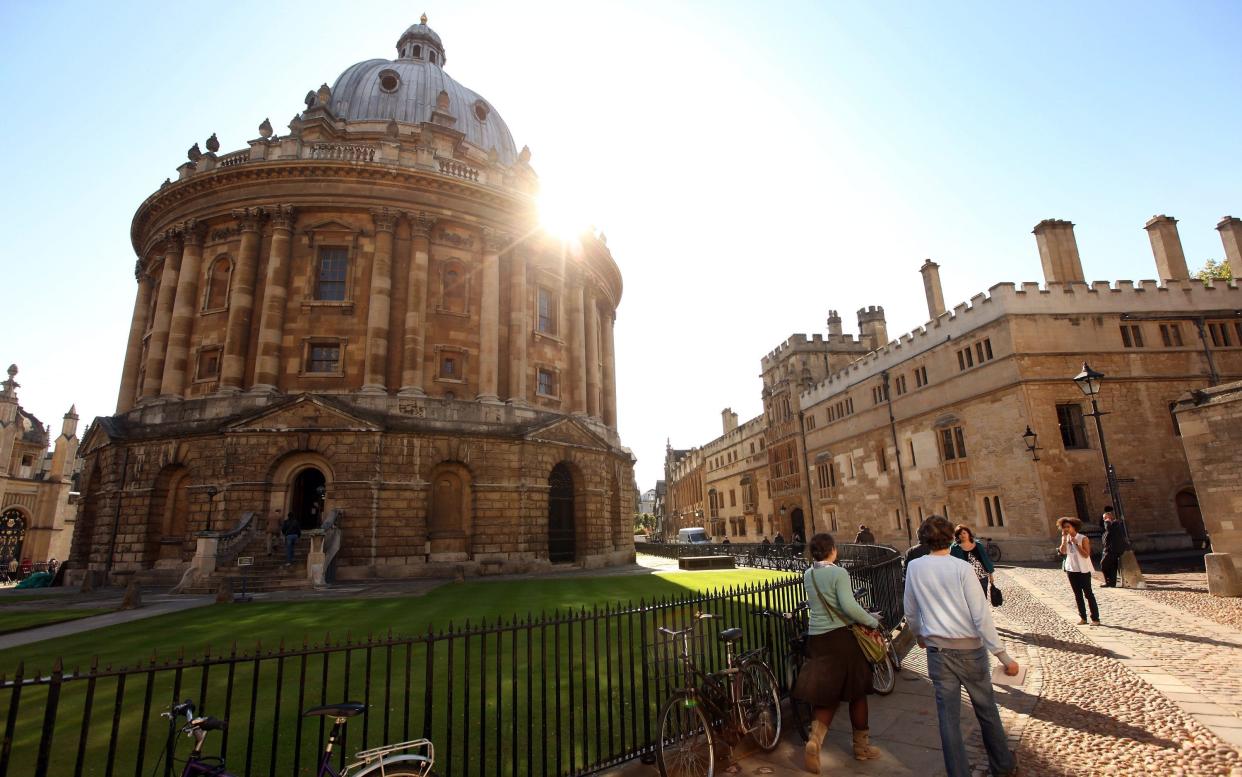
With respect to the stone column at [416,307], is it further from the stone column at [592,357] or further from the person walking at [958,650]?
the person walking at [958,650]

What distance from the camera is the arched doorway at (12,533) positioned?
150 ft

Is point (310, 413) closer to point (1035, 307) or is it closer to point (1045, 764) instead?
point (1045, 764)

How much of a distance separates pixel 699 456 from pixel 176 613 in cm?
5927

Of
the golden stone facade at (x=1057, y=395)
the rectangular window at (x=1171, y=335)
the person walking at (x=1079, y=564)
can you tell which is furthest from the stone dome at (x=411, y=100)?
the rectangular window at (x=1171, y=335)

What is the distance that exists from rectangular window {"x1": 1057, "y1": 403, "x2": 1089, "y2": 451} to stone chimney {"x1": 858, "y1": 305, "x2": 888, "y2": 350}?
22254 mm

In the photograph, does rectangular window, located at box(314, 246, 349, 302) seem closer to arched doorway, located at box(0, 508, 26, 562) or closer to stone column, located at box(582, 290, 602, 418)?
stone column, located at box(582, 290, 602, 418)

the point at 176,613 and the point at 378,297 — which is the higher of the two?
the point at 378,297

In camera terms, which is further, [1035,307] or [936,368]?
[936,368]

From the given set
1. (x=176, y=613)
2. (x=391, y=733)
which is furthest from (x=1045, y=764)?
(x=176, y=613)

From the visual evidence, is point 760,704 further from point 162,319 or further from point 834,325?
point 834,325

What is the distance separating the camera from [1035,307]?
26.2m

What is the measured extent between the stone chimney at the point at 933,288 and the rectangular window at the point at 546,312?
21.8 m

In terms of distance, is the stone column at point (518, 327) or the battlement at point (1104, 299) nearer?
the battlement at point (1104, 299)

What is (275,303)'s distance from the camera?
2511 centimetres
